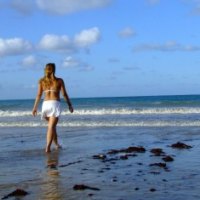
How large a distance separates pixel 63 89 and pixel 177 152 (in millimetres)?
3028

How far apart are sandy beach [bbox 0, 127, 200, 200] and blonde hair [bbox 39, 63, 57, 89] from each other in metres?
1.59

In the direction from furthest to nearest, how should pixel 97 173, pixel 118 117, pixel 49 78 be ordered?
pixel 118 117, pixel 49 78, pixel 97 173

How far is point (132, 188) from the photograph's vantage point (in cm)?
591

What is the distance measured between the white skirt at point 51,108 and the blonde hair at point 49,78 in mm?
376

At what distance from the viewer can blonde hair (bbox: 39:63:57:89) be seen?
9.70 meters

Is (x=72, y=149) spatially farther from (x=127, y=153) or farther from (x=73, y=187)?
(x=73, y=187)

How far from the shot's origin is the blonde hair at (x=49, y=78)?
970 centimetres

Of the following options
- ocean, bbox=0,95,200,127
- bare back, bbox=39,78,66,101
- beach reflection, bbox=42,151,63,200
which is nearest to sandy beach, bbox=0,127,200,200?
beach reflection, bbox=42,151,63,200

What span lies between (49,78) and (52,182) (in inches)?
154

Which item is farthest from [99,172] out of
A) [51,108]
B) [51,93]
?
[51,93]

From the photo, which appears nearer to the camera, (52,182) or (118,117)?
(52,182)

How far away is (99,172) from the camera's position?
716cm

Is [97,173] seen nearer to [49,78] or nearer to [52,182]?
[52,182]

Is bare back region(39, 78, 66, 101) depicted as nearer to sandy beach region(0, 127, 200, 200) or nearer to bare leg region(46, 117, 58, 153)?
bare leg region(46, 117, 58, 153)
